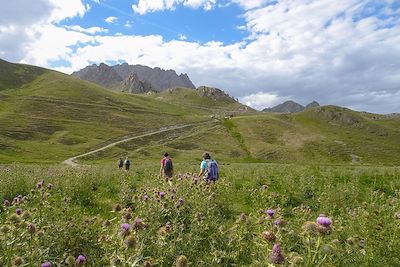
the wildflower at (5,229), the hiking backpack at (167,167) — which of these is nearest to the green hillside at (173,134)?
the hiking backpack at (167,167)

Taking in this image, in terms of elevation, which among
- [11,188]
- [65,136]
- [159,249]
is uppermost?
[159,249]

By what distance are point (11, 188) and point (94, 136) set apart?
106056 mm

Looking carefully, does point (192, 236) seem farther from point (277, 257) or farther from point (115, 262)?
point (277, 257)

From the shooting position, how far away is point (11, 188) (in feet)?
51.9

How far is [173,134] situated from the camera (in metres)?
122

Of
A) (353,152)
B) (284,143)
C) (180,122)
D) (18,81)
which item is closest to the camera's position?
(353,152)

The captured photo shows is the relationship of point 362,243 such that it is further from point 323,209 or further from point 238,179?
point 238,179

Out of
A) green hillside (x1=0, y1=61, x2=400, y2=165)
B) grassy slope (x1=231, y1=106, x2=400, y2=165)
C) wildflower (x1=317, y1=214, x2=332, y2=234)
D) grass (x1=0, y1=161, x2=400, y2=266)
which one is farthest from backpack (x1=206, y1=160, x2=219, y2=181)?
grassy slope (x1=231, y1=106, x2=400, y2=165)

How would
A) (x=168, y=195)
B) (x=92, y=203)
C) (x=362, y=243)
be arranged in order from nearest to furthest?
(x=362, y=243) → (x=168, y=195) → (x=92, y=203)

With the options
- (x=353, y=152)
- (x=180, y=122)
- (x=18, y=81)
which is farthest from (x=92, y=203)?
(x=18, y=81)

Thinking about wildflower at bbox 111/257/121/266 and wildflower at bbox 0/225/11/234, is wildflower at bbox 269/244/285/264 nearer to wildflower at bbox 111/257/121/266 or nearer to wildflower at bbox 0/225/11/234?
wildflower at bbox 111/257/121/266

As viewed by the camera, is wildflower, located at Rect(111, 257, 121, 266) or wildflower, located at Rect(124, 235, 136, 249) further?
wildflower, located at Rect(124, 235, 136, 249)

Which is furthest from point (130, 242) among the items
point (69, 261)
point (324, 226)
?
point (324, 226)

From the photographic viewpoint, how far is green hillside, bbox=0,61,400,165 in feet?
323
